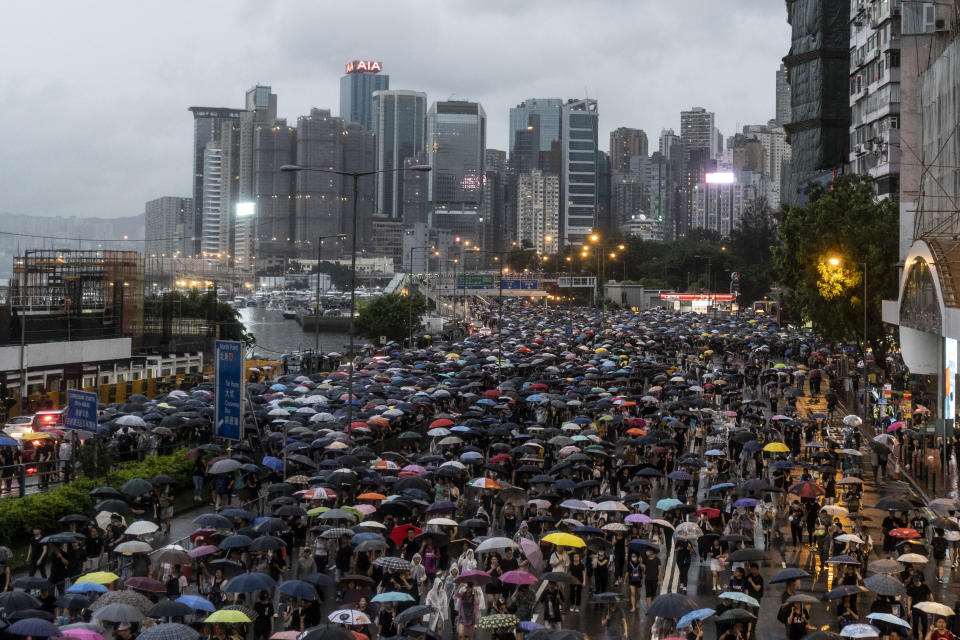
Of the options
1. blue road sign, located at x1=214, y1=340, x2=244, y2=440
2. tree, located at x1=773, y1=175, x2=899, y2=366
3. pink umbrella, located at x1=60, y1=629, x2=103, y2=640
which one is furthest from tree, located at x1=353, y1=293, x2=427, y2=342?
pink umbrella, located at x1=60, y1=629, x2=103, y2=640

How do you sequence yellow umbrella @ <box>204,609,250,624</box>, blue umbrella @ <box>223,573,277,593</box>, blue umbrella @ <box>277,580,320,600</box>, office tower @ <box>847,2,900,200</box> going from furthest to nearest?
office tower @ <box>847,2,900,200</box> < blue umbrella @ <box>277,580,320,600</box> < blue umbrella @ <box>223,573,277,593</box> < yellow umbrella @ <box>204,609,250,624</box>

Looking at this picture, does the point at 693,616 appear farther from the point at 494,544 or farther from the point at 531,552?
the point at 494,544

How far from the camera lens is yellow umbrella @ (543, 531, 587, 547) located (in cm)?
1584

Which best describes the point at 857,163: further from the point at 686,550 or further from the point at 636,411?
the point at 686,550

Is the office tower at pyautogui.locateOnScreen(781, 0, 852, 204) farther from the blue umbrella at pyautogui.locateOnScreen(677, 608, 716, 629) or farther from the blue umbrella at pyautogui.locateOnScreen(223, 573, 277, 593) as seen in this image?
the blue umbrella at pyautogui.locateOnScreen(223, 573, 277, 593)

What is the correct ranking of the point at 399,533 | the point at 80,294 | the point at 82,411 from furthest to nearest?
the point at 80,294, the point at 82,411, the point at 399,533

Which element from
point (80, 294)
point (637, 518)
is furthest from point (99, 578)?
point (80, 294)

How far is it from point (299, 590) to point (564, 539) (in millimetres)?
4541

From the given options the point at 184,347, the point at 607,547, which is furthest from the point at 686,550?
the point at 184,347

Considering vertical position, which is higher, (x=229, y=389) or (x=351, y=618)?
(x=229, y=389)

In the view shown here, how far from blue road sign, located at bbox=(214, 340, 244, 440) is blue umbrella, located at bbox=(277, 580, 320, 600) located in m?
9.37

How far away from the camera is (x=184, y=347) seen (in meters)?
52.9

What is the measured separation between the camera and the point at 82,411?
22.3 metres

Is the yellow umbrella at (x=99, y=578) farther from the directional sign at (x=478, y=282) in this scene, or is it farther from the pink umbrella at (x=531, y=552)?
the directional sign at (x=478, y=282)
